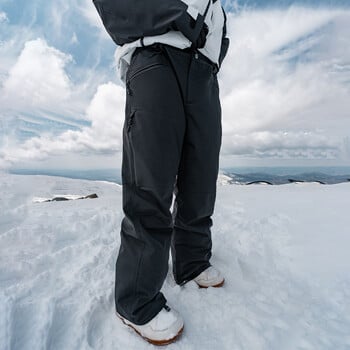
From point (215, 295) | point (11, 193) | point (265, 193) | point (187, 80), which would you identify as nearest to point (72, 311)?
point (215, 295)

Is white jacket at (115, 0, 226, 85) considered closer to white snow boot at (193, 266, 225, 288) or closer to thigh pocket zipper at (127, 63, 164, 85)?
thigh pocket zipper at (127, 63, 164, 85)

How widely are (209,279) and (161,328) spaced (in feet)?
1.02

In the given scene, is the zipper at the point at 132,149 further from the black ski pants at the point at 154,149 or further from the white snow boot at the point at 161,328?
the white snow boot at the point at 161,328

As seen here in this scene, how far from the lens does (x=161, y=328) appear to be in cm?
80

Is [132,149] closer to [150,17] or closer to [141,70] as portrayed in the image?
[141,70]

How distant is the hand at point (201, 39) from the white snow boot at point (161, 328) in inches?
31.9

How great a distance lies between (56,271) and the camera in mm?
1071

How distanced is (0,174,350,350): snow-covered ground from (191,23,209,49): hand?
815 millimetres

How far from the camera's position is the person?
32.8 inches

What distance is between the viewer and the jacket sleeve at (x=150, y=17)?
2.72 feet

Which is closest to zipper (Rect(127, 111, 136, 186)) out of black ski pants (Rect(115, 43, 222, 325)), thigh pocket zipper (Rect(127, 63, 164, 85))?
black ski pants (Rect(115, 43, 222, 325))

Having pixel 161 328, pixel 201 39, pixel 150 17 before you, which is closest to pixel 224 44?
pixel 201 39

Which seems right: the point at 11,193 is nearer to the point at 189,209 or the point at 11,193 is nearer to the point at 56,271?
the point at 56,271

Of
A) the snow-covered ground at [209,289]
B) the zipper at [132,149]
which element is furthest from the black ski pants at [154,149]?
the snow-covered ground at [209,289]
